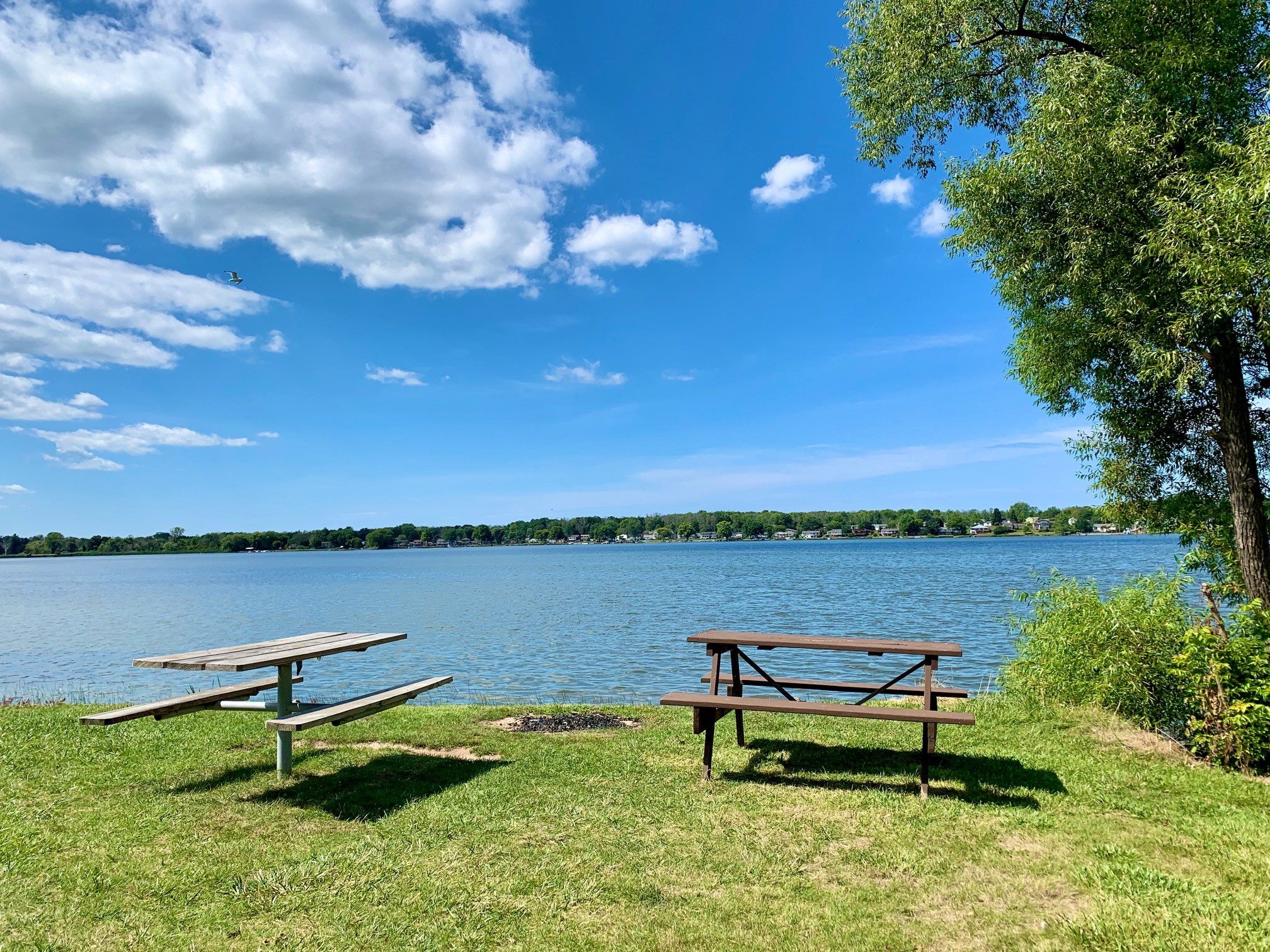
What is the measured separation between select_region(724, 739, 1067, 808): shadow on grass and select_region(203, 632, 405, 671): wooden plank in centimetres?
380

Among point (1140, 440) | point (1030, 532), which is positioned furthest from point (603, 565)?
point (1030, 532)

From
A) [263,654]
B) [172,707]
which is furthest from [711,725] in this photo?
[172,707]

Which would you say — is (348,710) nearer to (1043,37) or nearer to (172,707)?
(172,707)

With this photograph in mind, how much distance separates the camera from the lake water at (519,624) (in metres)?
16.2

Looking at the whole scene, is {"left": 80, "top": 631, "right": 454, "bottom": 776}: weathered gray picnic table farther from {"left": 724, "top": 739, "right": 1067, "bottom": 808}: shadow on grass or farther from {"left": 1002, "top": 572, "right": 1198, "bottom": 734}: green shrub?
{"left": 1002, "top": 572, "right": 1198, "bottom": 734}: green shrub

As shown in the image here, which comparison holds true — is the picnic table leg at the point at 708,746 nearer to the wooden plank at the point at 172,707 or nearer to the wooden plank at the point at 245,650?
the wooden plank at the point at 245,650

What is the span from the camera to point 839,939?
373cm

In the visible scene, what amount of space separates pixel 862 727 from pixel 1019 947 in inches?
200

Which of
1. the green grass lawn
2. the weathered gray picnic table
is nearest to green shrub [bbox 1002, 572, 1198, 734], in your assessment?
the green grass lawn

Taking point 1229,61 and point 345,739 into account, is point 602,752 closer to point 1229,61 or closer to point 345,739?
point 345,739

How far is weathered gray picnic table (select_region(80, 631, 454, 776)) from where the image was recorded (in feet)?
19.4

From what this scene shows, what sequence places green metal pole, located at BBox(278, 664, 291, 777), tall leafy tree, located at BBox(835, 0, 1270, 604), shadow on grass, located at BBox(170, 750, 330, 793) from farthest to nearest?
tall leafy tree, located at BBox(835, 0, 1270, 604) < green metal pole, located at BBox(278, 664, 291, 777) < shadow on grass, located at BBox(170, 750, 330, 793)

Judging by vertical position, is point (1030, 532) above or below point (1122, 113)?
below

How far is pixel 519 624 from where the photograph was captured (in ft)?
92.3
